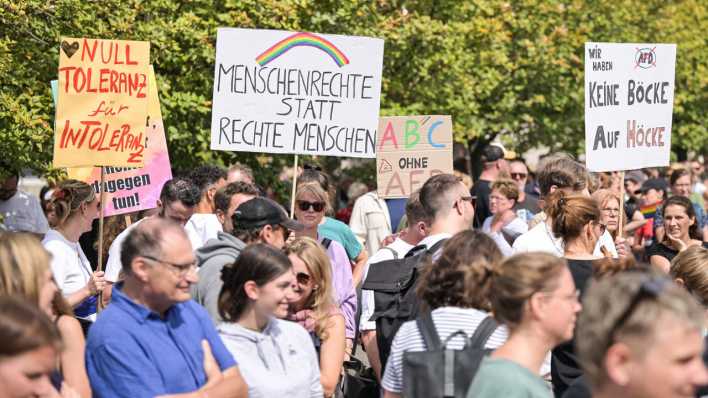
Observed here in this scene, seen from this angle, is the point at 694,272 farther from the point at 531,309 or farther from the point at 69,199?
the point at 69,199

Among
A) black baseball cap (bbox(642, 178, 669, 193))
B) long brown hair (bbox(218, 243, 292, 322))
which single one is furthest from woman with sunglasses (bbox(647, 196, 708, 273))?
black baseball cap (bbox(642, 178, 669, 193))

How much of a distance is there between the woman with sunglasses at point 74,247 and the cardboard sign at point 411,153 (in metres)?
4.46

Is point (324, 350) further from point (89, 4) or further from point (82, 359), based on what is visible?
point (89, 4)

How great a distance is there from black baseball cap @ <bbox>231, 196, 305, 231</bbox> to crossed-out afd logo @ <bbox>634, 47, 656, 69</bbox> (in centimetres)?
492

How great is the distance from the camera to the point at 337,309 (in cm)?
674

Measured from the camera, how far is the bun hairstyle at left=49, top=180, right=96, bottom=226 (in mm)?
7668

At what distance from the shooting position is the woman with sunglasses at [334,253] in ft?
25.6

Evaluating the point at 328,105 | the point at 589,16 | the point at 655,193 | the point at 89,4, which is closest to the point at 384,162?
the point at 328,105

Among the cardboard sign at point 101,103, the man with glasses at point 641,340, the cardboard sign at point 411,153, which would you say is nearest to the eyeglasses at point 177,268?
the man with glasses at point 641,340

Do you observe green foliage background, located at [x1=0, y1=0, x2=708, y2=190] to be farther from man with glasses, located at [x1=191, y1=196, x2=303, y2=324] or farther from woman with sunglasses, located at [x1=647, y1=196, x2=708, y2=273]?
woman with sunglasses, located at [x1=647, y1=196, x2=708, y2=273]

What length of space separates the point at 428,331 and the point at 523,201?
773 cm

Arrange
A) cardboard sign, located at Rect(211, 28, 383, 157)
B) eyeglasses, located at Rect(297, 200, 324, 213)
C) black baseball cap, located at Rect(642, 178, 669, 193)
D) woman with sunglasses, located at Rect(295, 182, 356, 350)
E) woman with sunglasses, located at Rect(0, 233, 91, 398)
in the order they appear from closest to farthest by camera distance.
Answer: woman with sunglasses, located at Rect(0, 233, 91, 398) < woman with sunglasses, located at Rect(295, 182, 356, 350) < eyeglasses, located at Rect(297, 200, 324, 213) < cardboard sign, located at Rect(211, 28, 383, 157) < black baseball cap, located at Rect(642, 178, 669, 193)

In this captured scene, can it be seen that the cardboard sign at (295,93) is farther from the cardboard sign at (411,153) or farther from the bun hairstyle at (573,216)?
the bun hairstyle at (573,216)

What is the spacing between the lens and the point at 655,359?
3729 mm
